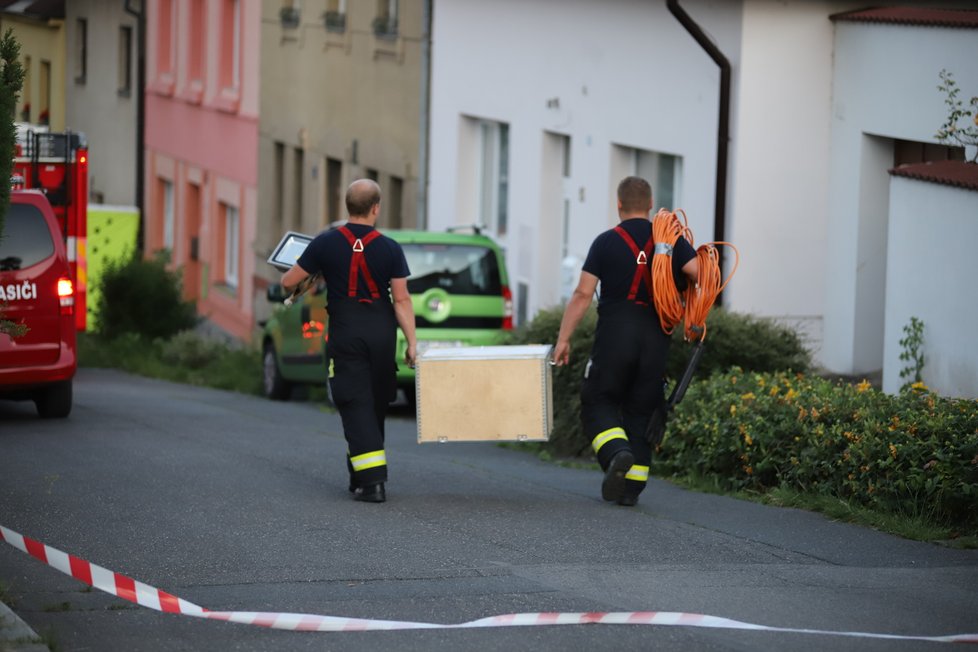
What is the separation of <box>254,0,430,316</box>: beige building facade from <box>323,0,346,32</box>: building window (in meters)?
0.02

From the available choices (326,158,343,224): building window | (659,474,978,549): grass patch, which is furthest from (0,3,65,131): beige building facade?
(659,474,978,549): grass patch

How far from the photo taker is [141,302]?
27344 mm

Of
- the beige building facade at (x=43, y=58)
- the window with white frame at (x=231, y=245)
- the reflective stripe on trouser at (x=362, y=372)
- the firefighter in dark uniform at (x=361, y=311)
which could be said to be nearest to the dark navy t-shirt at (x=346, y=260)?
the firefighter in dark uniform at (x=361, y=311)

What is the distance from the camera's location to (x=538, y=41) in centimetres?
2055

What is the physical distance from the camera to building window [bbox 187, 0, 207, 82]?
35.0m

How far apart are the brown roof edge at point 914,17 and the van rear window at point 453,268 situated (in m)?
4.02

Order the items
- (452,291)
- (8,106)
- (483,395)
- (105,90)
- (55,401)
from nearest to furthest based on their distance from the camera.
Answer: (8,106) < (483,395) < (55,401) < (452,291) < (105,90)

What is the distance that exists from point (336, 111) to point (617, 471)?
19477 millimetres

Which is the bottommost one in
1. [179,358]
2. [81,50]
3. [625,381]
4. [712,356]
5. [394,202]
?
[179,358]

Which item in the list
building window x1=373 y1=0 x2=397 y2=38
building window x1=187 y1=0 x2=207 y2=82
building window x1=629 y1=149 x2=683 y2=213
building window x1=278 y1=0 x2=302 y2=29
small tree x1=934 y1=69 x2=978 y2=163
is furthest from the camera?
building window x1=187 y1=0 x2=207 y2=82

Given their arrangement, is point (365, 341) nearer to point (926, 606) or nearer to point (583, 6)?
point (926, 606)

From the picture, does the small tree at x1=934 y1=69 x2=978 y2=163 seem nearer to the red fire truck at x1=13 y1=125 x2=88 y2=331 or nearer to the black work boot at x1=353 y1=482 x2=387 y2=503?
the black work boot at x1=353 y1=482 x2=387 y2=503

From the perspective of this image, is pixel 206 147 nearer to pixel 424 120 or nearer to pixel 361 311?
pixel 424 120

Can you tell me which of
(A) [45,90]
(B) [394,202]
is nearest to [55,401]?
(B) [394,202]
